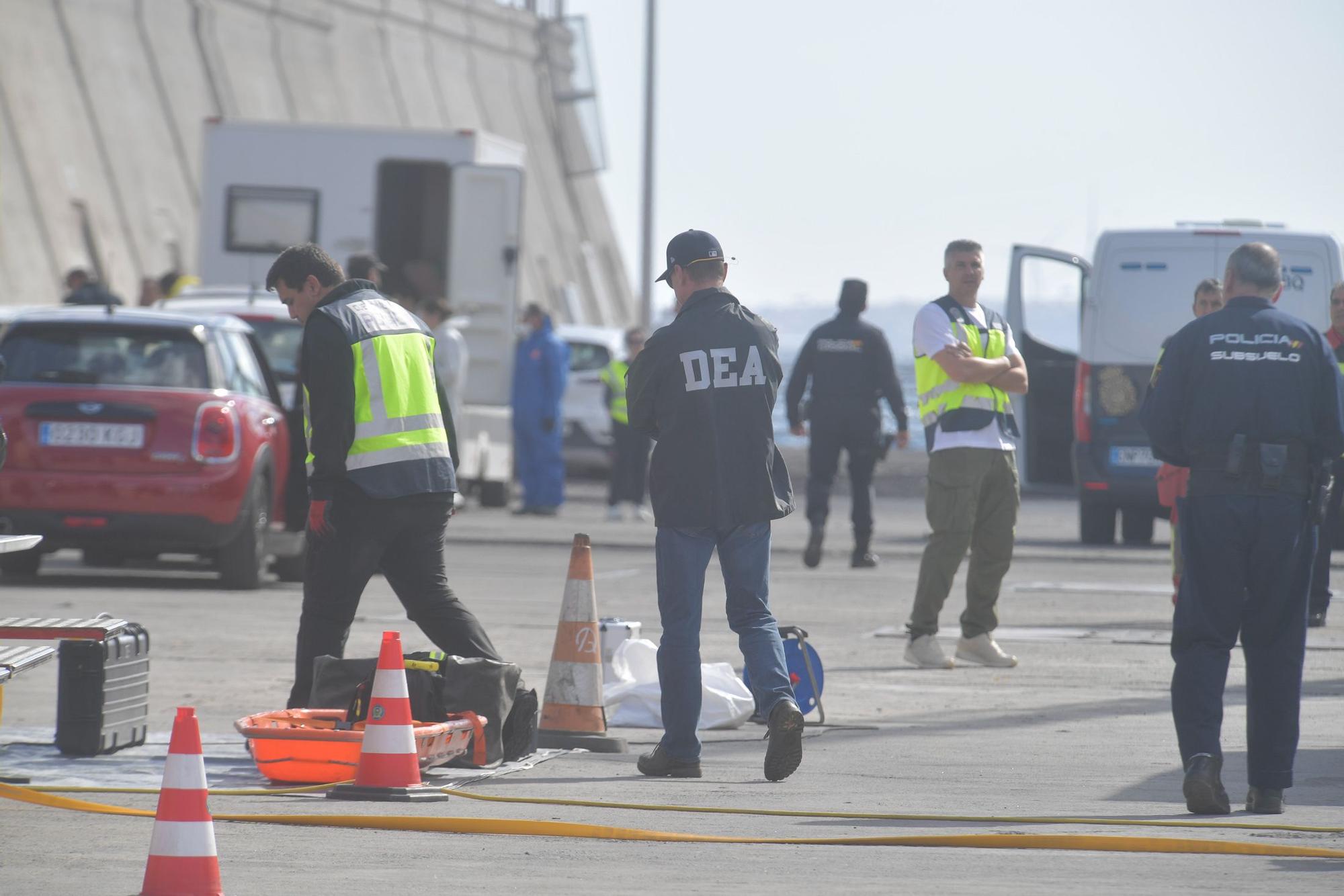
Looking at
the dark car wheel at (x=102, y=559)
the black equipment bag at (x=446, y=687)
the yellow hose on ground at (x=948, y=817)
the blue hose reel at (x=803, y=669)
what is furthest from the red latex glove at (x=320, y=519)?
the dark car wheel at (x=102, y=559)

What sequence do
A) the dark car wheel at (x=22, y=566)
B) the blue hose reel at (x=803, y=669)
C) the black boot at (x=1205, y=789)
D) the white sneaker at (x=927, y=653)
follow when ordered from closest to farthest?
the black boot at (x=1205, y=789), the blue hose reel at (x=803, y=669), the white sneaker at (x=927, y=653), the dark car wheel at (x=22, y=566)

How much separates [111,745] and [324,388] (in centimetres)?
142

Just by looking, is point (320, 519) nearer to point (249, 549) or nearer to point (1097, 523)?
point (249, 549)

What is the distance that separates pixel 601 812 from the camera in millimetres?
6680

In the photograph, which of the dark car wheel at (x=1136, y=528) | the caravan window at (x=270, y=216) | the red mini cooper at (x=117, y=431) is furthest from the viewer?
the caravan window at (x=270, y=216)

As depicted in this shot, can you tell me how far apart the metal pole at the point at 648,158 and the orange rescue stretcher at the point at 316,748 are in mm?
21994

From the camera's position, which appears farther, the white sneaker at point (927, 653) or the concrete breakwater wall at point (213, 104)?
the concrete breakwater wall at point (213, 104)

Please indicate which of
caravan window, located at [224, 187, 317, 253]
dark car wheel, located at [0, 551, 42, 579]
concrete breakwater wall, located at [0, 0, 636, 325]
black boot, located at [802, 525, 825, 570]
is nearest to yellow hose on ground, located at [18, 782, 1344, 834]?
dark car wheel, located at [0, 551, 42, 579]

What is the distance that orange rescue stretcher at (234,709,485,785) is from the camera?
7.04 m

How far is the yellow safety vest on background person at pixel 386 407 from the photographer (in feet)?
25.2

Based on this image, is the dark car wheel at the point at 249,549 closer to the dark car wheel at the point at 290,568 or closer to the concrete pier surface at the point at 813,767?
the concrete pier surface at the point at 813,767

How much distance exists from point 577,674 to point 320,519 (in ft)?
3.69

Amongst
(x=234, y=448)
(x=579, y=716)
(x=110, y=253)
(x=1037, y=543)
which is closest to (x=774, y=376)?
(x=579, y=716)

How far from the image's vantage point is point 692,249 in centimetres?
768
